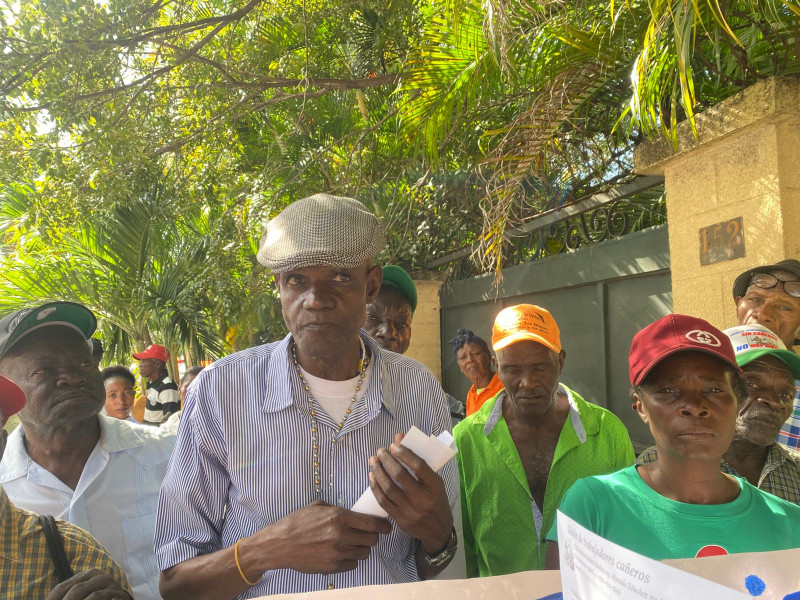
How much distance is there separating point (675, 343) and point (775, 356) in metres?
0.95

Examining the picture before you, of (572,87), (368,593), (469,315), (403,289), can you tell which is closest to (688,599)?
(368,593)

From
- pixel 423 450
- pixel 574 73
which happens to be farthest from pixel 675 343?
pixel 574 73

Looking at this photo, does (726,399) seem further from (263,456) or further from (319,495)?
(263,456)

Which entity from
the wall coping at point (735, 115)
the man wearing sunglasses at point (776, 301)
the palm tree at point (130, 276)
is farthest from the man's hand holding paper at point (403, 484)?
the palm tree at point (130, 276)

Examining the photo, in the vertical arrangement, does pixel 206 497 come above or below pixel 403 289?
below

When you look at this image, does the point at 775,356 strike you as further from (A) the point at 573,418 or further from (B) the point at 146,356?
(B) the point at 146,356

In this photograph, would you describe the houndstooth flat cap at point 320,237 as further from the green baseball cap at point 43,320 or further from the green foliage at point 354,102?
the green foliage at point 354,102

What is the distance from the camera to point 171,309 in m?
10.1

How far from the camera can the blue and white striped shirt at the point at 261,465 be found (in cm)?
161

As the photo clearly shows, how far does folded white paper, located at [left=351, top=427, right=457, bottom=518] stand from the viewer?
1.43 meters

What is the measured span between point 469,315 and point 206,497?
20.7 feet

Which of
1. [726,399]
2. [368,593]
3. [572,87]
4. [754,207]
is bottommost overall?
[368,593]

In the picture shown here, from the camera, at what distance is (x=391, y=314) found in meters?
3.25

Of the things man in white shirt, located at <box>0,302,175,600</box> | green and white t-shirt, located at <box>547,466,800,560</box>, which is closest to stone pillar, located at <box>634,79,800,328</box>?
green and white t-shirt, located at <box>547,466,800,560</box>
